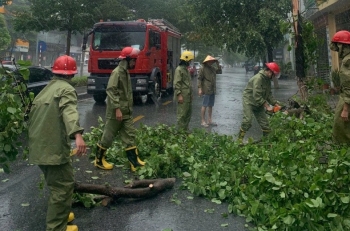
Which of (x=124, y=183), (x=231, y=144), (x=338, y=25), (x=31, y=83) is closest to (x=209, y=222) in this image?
(x=124, y=183)

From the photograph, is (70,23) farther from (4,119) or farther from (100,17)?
(4,119)

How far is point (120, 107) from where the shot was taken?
6641mm

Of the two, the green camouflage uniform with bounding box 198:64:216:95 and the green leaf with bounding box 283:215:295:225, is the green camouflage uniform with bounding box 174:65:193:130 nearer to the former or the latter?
the green camouflage uniform with bounding box 198:64:216:95

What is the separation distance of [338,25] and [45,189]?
17760 millimetres

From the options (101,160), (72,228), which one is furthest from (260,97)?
(72,228)

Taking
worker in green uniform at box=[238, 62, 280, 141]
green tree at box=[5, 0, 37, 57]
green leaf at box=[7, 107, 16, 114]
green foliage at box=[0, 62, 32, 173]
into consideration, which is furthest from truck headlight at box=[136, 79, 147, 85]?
green tree at box=[5, 0, 37, 57]

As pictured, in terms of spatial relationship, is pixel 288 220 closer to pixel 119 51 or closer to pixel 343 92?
pixel 343 92

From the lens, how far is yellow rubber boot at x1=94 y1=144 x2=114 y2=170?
22.3ft

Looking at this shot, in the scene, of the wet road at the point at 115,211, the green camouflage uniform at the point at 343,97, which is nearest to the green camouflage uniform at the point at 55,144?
the wet road at the point at 115,211

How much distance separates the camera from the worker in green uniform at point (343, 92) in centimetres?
542

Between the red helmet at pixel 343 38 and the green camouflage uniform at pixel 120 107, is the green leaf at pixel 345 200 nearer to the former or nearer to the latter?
the red helmet at pixel 343 38

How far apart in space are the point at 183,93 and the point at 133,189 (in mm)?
4333

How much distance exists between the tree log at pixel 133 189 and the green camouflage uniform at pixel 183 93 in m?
3.56

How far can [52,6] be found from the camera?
68.4ft
